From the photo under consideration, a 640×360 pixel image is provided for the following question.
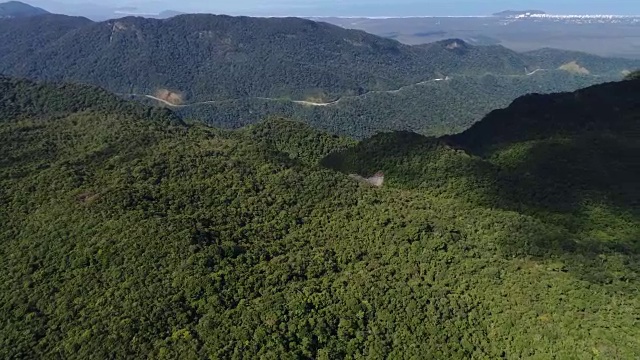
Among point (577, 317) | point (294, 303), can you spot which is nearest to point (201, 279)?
point (294, 303)

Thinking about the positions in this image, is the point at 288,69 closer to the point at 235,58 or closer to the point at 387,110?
the point at 235,58

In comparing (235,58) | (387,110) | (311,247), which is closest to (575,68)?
(387,110)

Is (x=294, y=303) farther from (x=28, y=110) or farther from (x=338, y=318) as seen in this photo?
(x=28, y=110)

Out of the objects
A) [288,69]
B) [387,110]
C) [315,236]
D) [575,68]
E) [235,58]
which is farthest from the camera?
[575,68]

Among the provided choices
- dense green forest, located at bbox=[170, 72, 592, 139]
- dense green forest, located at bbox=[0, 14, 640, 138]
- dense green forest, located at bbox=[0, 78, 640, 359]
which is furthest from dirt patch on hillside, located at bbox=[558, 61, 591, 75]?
dense green forest, located at bbox=[0, 78, 640, 359]

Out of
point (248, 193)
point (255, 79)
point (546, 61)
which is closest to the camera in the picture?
point (248, 193)

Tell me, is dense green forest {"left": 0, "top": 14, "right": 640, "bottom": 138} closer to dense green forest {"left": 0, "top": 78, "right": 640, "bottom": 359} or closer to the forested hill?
the forested hill

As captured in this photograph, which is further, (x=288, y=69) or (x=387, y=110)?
(x=288, y=69)
